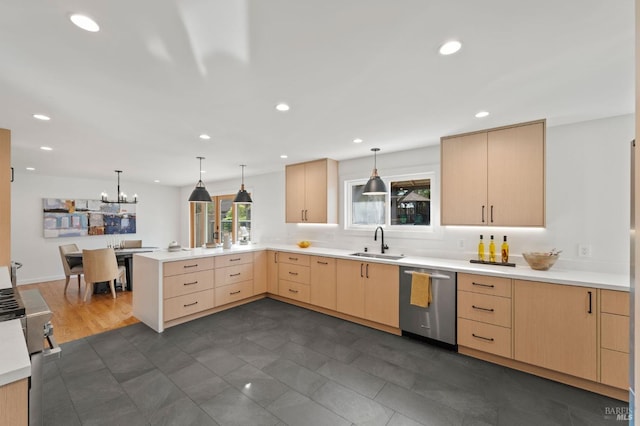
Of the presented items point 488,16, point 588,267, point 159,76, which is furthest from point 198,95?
point 588,267

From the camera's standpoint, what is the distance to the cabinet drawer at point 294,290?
413 centimetres

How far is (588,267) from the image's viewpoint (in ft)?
8.57

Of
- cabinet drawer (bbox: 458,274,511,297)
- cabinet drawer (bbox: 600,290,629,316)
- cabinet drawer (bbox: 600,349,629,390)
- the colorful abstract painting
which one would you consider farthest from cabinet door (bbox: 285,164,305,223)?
the colorful abstract painting

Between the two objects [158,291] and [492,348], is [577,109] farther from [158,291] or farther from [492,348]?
[158,291]

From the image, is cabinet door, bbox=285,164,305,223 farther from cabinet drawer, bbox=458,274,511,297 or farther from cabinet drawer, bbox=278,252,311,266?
cabinet drawer, bbox=458,274,511,297

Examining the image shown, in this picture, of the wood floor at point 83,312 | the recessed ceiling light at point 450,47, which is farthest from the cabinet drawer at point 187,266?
the recessed ceiling light at point 450,47

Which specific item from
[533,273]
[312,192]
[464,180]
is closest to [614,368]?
[533,273]

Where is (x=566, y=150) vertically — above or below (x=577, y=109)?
below

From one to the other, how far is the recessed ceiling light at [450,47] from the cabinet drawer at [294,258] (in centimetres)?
316

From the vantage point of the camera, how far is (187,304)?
11.8 ft

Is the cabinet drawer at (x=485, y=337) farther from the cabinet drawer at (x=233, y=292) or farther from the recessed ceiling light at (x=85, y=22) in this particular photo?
the recessed ceiling light at (x=85, y=22)

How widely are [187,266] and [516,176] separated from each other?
406 cm

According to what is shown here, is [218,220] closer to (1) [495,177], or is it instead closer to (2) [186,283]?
(2) [186,283]

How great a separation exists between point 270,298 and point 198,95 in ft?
11.6
